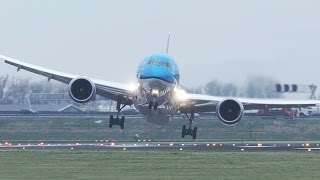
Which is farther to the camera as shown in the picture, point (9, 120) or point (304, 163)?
point (9, 120)

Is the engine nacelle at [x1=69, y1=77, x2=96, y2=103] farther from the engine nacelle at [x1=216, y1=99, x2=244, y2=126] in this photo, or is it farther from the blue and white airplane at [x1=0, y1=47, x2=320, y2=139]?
the engine nacelle at [x1=216, y1=99, x2=244, y2=126]

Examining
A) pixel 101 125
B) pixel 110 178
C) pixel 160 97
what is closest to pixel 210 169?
pixel 110 178

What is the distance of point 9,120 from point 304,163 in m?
61.2

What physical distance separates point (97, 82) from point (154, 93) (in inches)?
245

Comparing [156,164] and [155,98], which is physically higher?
[155,98]

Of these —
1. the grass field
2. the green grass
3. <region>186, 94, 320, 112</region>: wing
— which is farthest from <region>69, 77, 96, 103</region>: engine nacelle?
the grass field

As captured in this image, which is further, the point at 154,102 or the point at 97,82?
the point at 97,82

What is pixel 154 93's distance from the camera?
238 ft

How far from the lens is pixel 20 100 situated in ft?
616

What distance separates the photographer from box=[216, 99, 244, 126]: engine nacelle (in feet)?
259

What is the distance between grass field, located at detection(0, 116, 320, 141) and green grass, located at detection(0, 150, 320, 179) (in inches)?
1360

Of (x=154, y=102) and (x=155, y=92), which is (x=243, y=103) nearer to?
(x=155, y=92)

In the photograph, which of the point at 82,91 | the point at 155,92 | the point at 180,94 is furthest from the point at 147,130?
the point at 155,92

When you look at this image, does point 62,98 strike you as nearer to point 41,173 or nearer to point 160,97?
point 160,97
